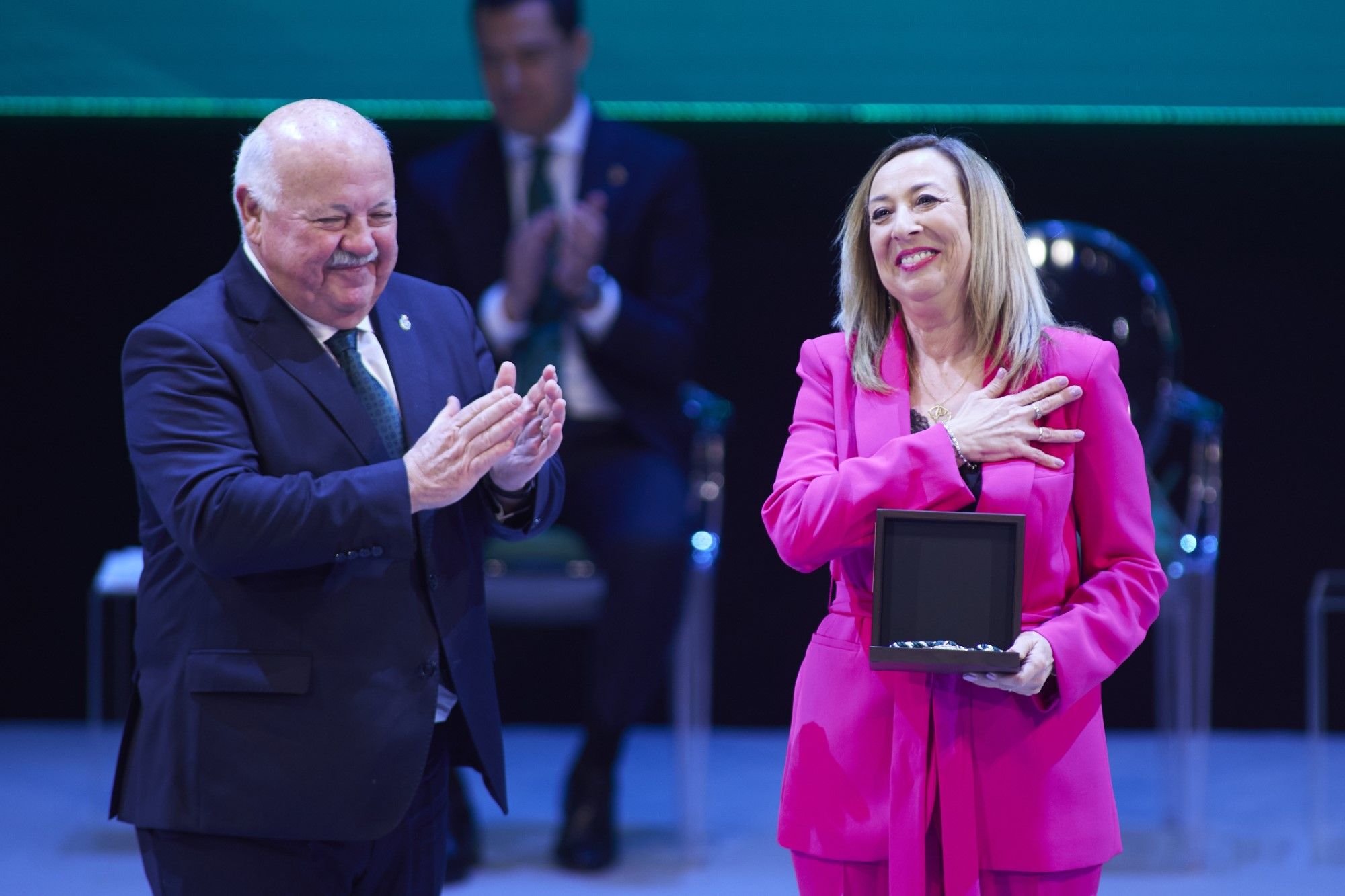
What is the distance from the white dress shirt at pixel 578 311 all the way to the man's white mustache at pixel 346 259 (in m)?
2.06

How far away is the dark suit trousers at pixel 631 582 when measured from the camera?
12.0 feet

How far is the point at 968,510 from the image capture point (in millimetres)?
1835

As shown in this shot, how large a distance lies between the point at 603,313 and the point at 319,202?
2102 mm

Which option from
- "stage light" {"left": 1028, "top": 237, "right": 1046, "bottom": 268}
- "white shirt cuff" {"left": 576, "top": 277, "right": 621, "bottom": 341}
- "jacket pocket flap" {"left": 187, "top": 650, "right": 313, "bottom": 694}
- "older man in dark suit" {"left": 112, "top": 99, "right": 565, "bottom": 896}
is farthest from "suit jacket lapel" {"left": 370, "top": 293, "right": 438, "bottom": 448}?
"stage light" {"left": 1028, "top": 237, "right": 1046, "bottom": 268}

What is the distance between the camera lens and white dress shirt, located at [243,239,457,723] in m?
1.92

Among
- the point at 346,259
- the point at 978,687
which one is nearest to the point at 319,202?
the point at 346,259

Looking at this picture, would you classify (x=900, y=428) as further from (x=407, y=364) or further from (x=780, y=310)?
(x=780, y=310)

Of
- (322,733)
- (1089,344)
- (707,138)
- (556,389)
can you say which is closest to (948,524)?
(1089,344)

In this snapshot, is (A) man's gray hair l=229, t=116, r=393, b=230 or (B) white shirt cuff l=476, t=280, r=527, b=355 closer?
(A) man's gray hair l=229, t=116, r=393, b=230

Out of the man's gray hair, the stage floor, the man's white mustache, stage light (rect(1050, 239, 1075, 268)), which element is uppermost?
stage light (rect(1050, 239, 1075, 268))

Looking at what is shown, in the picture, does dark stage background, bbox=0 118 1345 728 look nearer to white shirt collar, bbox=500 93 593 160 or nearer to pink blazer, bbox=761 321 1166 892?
white shirt collar, bbox=500 93 593 160

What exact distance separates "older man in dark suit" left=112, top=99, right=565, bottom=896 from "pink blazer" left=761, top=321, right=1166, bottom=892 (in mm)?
413

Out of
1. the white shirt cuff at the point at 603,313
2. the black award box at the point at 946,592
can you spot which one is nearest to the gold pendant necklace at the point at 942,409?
the black award box at the point at 946,592

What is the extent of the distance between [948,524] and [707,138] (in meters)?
3.05
